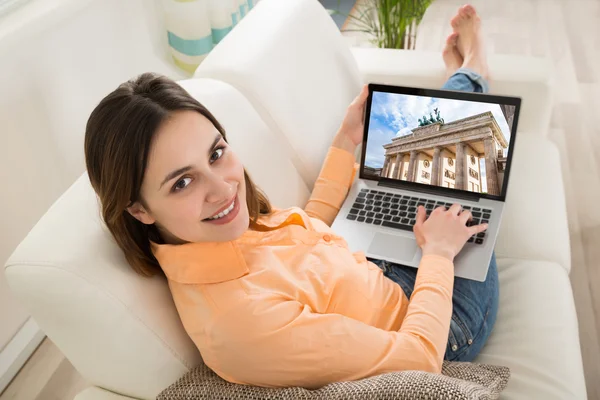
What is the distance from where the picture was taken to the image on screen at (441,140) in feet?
4.47

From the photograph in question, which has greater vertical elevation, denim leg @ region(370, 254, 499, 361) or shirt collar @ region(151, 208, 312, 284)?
shirt collar @ region(151, 208, 312, 284)

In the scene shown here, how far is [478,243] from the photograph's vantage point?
132cm

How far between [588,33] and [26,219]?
3607mm

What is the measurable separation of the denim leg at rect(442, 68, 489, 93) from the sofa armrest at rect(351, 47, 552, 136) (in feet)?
0.46

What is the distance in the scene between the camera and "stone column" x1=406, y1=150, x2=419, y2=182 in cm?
144

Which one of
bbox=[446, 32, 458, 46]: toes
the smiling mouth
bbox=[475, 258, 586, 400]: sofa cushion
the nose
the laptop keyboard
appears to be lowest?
bbox=[475, 258, 586, 400]: sofa cushion

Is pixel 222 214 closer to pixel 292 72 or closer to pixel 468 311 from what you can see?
pixel 468 311

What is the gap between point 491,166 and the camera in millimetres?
1385

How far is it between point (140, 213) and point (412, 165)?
758mm

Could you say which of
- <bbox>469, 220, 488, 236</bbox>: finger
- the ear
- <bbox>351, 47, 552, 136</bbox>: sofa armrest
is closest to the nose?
the ear

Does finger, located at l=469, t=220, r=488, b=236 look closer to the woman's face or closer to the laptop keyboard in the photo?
the laptop keyboard

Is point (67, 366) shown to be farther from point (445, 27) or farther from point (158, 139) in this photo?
point (445, 27)

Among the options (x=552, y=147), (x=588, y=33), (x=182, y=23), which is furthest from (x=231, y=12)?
(x=588, y=33)

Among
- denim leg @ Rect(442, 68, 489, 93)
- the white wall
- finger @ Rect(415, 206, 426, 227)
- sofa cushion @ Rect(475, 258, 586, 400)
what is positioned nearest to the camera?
sofa cushion @ Rect(475, 258, 586, 400)
